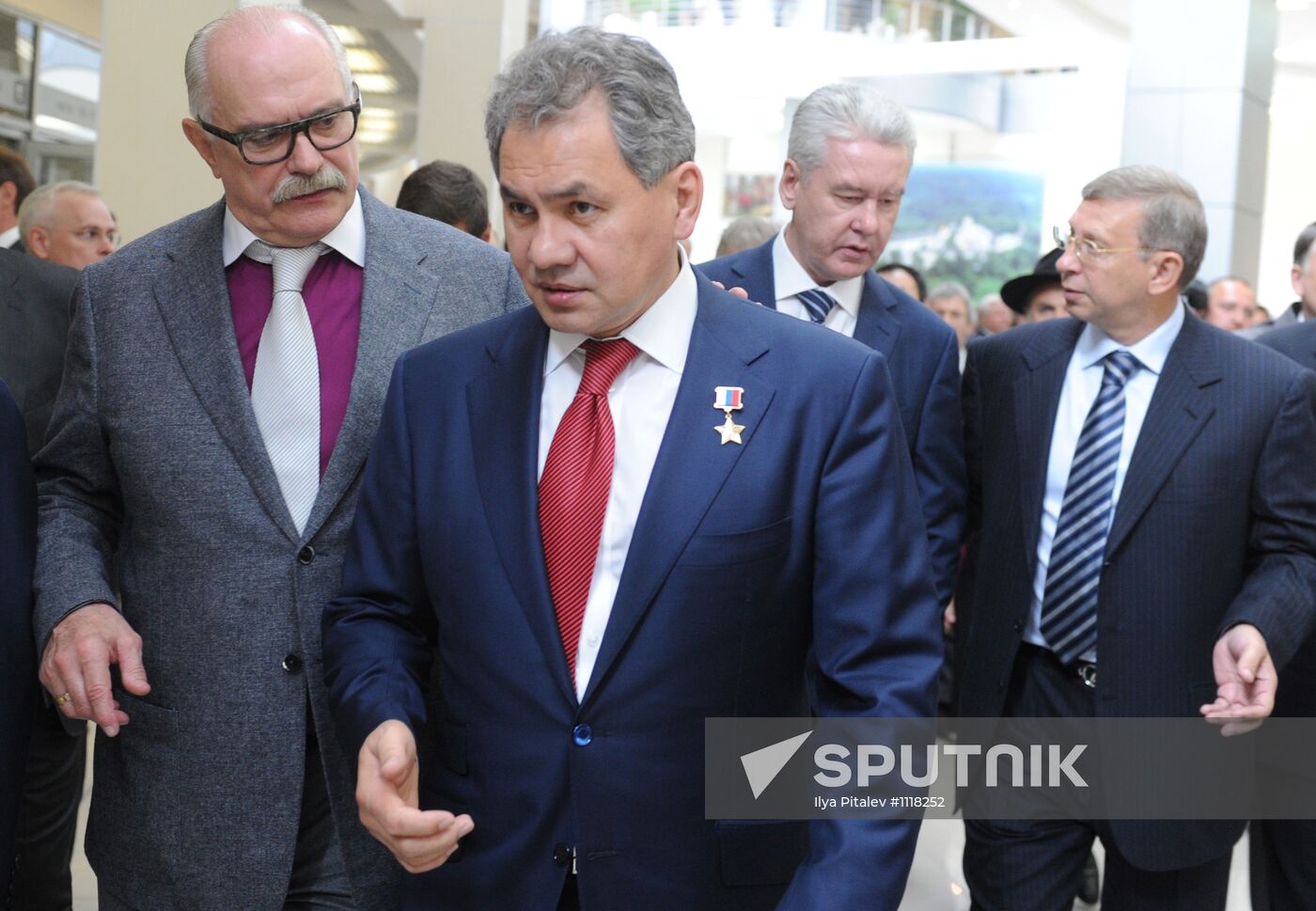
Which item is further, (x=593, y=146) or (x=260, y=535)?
(x=260, y=535)

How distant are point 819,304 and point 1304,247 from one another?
2.33 m

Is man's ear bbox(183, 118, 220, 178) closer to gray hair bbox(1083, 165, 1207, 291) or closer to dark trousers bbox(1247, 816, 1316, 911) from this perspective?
gray hair bbox(1083, 165, 1207, 291)

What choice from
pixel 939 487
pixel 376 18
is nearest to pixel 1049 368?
pixel 939 487

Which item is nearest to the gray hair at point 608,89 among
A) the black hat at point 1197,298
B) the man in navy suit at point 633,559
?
the man in navy suit at point 633,559

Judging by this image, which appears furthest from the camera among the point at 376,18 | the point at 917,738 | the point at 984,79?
the point at 984,79

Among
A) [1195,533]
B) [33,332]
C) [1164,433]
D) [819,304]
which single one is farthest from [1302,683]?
[33,332]

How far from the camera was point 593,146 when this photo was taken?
1.71 meters

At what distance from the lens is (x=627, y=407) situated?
1839 millimetres

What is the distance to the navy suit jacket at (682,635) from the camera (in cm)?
173

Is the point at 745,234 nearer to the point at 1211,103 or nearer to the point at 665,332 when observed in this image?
the point at 665,332

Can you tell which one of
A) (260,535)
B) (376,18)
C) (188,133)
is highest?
(376,18)

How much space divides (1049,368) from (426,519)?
181cm

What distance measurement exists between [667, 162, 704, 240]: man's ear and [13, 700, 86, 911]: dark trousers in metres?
2.21

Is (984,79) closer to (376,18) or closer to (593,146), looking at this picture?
(376,18)
